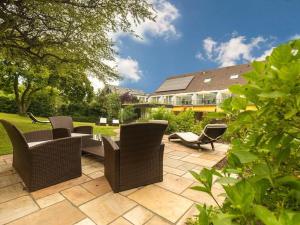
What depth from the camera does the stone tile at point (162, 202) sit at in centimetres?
268

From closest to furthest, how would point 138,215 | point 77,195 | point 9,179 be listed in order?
point 138,215 → point 77,195 → point 9,179

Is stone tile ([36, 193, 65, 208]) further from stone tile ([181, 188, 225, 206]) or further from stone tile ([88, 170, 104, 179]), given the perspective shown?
stone tile ([181, 188, 225, 206])

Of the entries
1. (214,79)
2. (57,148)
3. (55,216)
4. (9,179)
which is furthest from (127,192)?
(214,79)

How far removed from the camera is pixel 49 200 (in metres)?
2.88

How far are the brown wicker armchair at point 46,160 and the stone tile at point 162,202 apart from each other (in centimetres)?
131

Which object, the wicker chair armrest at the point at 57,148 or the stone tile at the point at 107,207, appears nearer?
the stone tile at the point at 107,207

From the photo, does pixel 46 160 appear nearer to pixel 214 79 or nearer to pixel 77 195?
pixel 77 195

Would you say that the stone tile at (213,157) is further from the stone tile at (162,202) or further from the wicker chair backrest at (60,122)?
the wicker chair backrest at (60,122)

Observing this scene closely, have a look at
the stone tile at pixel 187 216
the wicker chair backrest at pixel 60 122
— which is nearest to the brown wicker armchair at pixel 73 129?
the wicker chair backrest at pixel 60 122

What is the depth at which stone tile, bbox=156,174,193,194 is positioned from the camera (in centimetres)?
342

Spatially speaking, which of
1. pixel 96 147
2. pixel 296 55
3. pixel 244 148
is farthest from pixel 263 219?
pixel 96 147

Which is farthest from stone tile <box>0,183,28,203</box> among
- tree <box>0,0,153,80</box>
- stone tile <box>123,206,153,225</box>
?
tree <box>0,0,153,80</box>

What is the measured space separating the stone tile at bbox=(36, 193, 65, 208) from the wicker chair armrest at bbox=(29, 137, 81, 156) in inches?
24.8

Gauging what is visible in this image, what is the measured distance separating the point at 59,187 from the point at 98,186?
64 cm
